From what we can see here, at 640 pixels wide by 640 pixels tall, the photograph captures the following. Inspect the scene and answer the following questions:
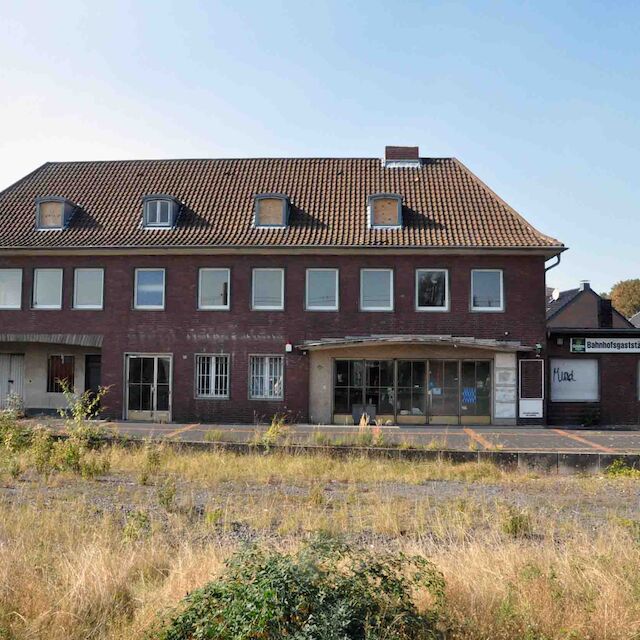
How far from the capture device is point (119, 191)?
2891 cm

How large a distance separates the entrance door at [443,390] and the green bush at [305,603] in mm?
19931

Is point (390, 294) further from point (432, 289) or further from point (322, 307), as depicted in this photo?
point (322, 307)

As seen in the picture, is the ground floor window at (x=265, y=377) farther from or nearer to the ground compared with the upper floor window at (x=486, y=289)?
nearer to the ground

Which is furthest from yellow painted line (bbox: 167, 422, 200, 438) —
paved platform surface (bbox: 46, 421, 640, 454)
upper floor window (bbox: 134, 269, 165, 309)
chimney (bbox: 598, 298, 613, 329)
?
chimney (bbox: 598, 298, 613, 329)

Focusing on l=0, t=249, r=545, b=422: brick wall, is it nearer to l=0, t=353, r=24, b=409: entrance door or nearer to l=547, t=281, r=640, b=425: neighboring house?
l=547, t=281, r=640, b=425: neighboring house

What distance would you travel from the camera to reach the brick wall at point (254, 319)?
25.1 metres

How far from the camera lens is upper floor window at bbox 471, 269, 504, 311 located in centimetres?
2520

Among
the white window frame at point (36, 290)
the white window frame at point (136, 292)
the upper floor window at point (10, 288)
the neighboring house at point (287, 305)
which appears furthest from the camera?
the upper floor window at point (10, 288)

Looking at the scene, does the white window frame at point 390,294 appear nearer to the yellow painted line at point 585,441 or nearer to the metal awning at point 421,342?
the metal awning at point 421,342

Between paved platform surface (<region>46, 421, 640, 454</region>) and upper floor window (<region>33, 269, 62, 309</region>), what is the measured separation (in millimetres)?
5506

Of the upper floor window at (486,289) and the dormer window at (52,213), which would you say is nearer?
the upper floor window at (486,289)

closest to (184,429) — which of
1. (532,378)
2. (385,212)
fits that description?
(385,212)

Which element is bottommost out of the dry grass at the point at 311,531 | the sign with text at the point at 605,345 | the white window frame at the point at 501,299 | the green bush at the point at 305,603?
the dry grass at the point at 311,531

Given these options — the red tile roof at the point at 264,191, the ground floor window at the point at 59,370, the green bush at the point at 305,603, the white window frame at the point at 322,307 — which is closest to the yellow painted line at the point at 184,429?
the white window frame at the point at 322,307
